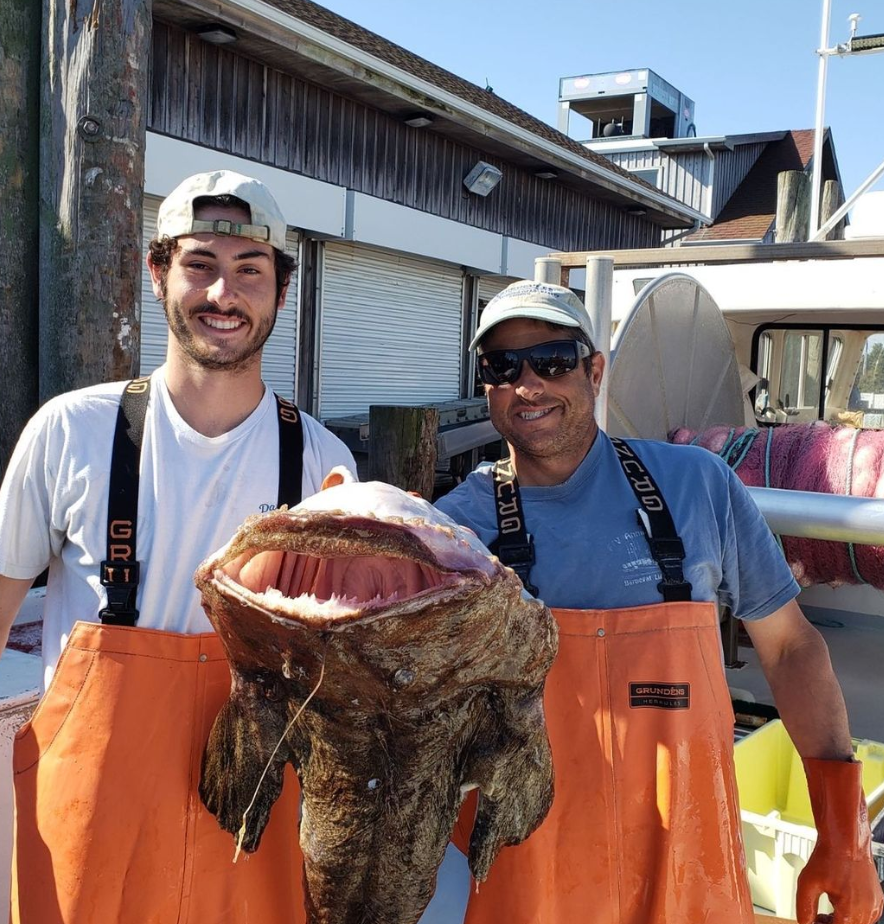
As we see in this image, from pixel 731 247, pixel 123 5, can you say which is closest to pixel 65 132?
pixel 123 5

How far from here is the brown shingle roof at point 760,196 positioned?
25281 mm

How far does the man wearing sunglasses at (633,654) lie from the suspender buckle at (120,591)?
82 cm

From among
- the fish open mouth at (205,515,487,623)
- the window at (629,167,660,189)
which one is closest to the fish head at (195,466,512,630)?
the fish open mouth at (205,515,487,623)

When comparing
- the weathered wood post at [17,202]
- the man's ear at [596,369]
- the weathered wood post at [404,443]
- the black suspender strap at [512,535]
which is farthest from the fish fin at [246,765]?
the weathered wood post at [404,443]

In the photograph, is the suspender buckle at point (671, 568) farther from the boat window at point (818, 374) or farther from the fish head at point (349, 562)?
the boat window at point (818, 374)

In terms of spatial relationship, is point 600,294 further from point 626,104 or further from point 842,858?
point 626,104

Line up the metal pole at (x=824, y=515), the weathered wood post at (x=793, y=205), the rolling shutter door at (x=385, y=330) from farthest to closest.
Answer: the rolling shutter door at (x=385, y=330) < the weathered wood post at (x=793, y=205) < the metal pole at (x=824, y=515)

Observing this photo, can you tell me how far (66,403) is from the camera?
223 centimetres

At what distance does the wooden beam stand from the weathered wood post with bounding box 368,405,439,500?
141 centimetres

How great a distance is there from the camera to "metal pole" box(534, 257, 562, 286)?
13.9 ft

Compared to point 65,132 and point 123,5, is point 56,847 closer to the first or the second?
point 65,132

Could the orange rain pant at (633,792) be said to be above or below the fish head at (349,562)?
below

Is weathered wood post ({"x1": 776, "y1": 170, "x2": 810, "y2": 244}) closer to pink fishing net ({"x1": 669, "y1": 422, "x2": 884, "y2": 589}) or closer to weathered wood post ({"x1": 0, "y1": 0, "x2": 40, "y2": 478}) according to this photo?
pink fishing net ({"x1": 669, "y1": 422, "x2": 884, "y2": 589})

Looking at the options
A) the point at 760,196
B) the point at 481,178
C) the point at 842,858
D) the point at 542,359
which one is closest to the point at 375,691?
the point at 542,359
